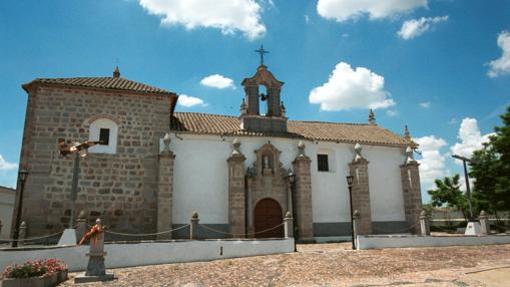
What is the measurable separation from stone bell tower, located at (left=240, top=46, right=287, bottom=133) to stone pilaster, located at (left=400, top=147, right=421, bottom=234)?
24.3 ft

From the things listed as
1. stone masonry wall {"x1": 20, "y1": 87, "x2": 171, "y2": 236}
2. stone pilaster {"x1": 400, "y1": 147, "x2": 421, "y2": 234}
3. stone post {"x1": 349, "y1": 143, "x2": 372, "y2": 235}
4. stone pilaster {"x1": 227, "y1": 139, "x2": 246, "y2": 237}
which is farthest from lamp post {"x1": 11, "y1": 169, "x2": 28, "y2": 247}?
stone pilaster {"x1": 400, "y1": 147, "x2": 421, "y2": 234}

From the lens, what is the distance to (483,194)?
2470cm

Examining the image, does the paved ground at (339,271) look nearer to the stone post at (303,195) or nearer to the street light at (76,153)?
the street light at (76,153)

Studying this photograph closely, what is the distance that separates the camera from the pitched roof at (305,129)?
18156 millimetres

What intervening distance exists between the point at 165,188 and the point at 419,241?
36.2ft

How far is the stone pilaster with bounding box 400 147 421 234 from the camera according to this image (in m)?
19.8

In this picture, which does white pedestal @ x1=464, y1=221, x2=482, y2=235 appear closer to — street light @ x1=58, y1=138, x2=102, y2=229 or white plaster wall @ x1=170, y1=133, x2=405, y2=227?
white plaster wall @ x1=170, y1=133, x2=405, y2=227

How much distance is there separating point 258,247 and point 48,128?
1036 centimetres

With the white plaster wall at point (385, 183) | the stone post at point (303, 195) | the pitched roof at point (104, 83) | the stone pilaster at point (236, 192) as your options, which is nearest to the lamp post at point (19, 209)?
the pitched roof at point (104, 83)

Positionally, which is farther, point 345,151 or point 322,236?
point 345,151

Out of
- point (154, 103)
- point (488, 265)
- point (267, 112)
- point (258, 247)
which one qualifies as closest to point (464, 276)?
point (488, 265)

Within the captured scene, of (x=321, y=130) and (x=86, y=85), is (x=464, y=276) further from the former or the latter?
(x=86, y=85)

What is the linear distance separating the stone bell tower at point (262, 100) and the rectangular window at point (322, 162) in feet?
8.04

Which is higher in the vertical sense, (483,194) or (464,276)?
(483,194)
